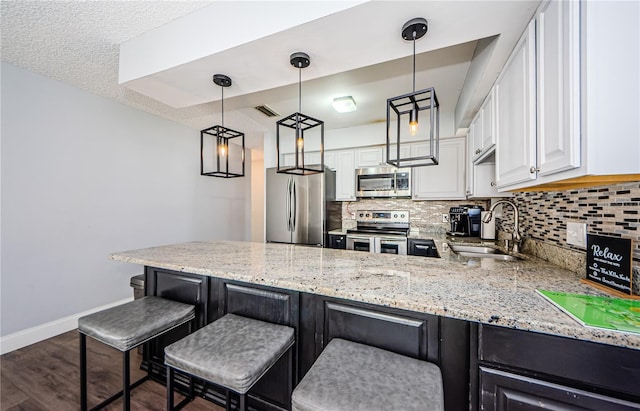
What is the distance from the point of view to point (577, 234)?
1.39m

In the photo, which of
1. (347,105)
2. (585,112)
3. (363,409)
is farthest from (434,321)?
(347,105)

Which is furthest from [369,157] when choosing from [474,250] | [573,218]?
[573,218]

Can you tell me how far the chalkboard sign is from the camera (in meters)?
0.94

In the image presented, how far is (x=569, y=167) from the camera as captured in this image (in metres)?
0.93

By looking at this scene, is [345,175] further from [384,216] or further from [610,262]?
[610,262]

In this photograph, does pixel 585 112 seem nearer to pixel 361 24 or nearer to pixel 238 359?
pixel 361 24

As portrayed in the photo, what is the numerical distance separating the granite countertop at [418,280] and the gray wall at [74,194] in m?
1.46

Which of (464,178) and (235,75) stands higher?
(235,75)

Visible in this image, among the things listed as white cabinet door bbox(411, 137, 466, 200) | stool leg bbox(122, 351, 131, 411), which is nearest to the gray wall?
stool leg bbox(122, 351, 131, 411)

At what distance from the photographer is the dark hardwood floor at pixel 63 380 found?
5.17ft

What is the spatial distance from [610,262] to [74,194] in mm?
4076

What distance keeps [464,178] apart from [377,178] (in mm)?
1131

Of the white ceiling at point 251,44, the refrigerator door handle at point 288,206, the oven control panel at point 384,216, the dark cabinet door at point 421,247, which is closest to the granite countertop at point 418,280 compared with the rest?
the dark cabinet door at point 421,247

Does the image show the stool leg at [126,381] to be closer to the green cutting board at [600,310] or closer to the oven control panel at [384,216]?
the green cutting board at [600,310]
